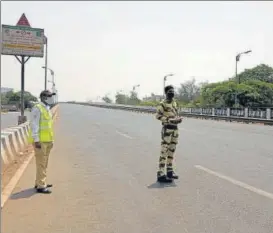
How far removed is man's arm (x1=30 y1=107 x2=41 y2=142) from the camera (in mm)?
7273

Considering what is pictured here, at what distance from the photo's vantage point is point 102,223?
5309 millimetres

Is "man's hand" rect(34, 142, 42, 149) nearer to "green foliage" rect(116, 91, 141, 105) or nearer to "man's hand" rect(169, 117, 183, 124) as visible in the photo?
"man's hand" rect(169, 117, 183, 124)

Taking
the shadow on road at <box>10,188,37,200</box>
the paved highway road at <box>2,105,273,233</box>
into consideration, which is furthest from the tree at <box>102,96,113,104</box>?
the shadow on road at <box>10,188,37,200</box>

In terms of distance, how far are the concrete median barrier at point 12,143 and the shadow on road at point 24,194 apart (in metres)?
2.01

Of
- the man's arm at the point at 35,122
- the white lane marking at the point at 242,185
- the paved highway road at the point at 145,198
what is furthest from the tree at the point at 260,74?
the man's arm at the point at 35,122

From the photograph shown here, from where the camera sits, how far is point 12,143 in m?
11.0

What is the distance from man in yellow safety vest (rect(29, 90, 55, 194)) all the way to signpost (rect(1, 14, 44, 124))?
29.4ft

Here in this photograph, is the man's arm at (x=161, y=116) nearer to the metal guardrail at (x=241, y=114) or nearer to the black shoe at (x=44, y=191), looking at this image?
the black shoe at (x=44, y=191)

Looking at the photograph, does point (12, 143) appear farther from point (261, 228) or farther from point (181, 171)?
point (261, 228)

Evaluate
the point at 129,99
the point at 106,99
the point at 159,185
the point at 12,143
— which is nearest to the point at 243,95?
the point at 12,143

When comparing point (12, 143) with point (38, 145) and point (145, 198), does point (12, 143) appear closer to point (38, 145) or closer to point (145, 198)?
point (38, 145)

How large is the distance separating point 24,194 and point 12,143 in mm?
4210

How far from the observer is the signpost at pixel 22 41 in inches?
627

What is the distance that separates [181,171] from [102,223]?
4.18 m
